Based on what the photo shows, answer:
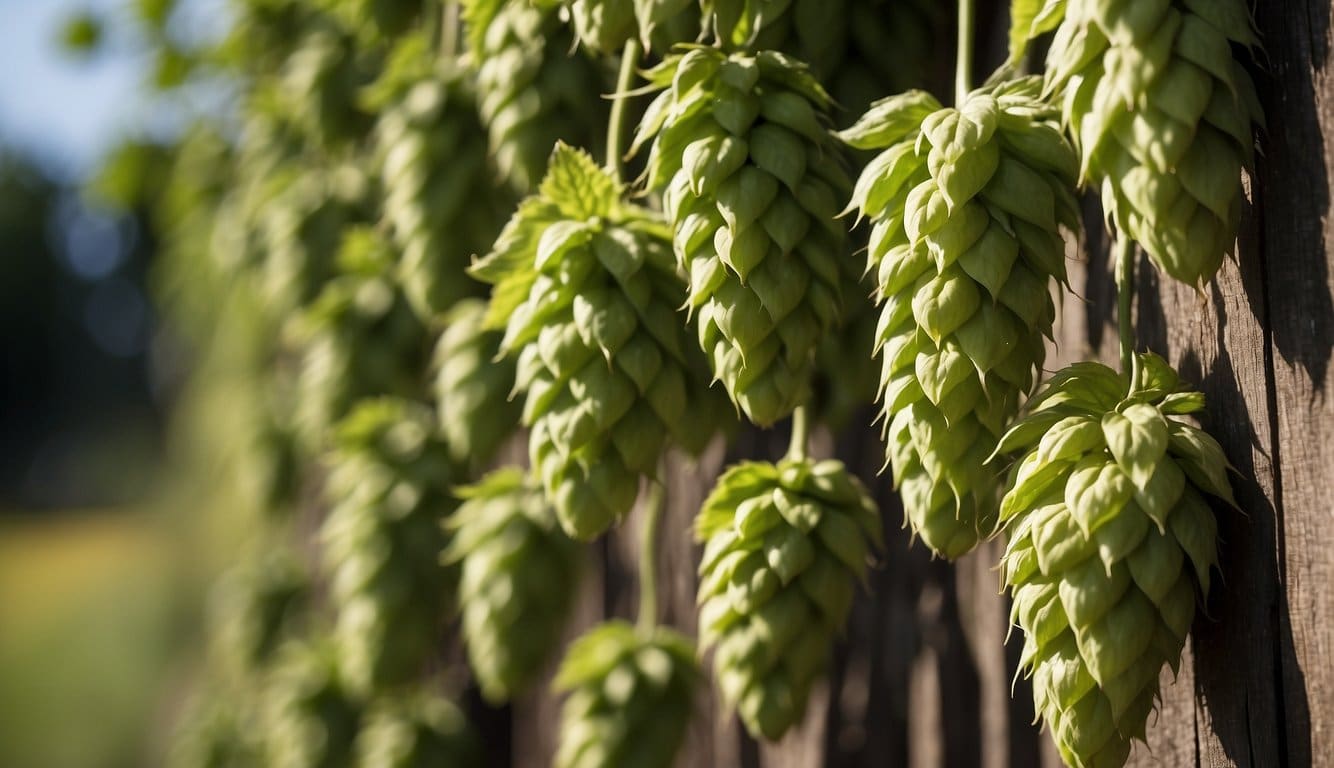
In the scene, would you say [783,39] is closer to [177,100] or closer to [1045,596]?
[1045,596]

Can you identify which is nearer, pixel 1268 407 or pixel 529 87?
pixel 1268 407

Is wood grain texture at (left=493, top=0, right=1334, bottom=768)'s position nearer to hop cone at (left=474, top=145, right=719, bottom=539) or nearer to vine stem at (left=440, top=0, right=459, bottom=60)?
hop cone at (left=474, top=145, right=719, bottom=539)

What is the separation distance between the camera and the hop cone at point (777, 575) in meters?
0.96

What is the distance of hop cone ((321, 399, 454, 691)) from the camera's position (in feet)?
5.52

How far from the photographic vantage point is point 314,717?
1.98 meters

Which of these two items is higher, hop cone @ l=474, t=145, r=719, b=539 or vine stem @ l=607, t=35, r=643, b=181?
vine stem @ l=607, t=35, r=643, b=181

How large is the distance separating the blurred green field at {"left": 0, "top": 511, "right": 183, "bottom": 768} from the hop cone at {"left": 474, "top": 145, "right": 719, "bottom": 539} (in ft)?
13.8

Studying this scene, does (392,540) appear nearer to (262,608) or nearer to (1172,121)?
(262,608)

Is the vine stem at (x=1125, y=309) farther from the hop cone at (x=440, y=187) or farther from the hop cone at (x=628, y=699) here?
the hop cone at (x=440, y=187)

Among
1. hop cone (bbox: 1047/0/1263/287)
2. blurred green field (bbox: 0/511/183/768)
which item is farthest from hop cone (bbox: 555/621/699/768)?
blurred green field (bbox: 0/511/183/768)

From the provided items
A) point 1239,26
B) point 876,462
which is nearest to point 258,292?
point 876,462

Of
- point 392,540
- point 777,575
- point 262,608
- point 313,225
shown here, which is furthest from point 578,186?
point 262,608

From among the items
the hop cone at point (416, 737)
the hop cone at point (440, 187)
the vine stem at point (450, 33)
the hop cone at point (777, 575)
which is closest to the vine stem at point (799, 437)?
the hop cone at point (777, 575)

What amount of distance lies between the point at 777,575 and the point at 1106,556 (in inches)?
11.6
